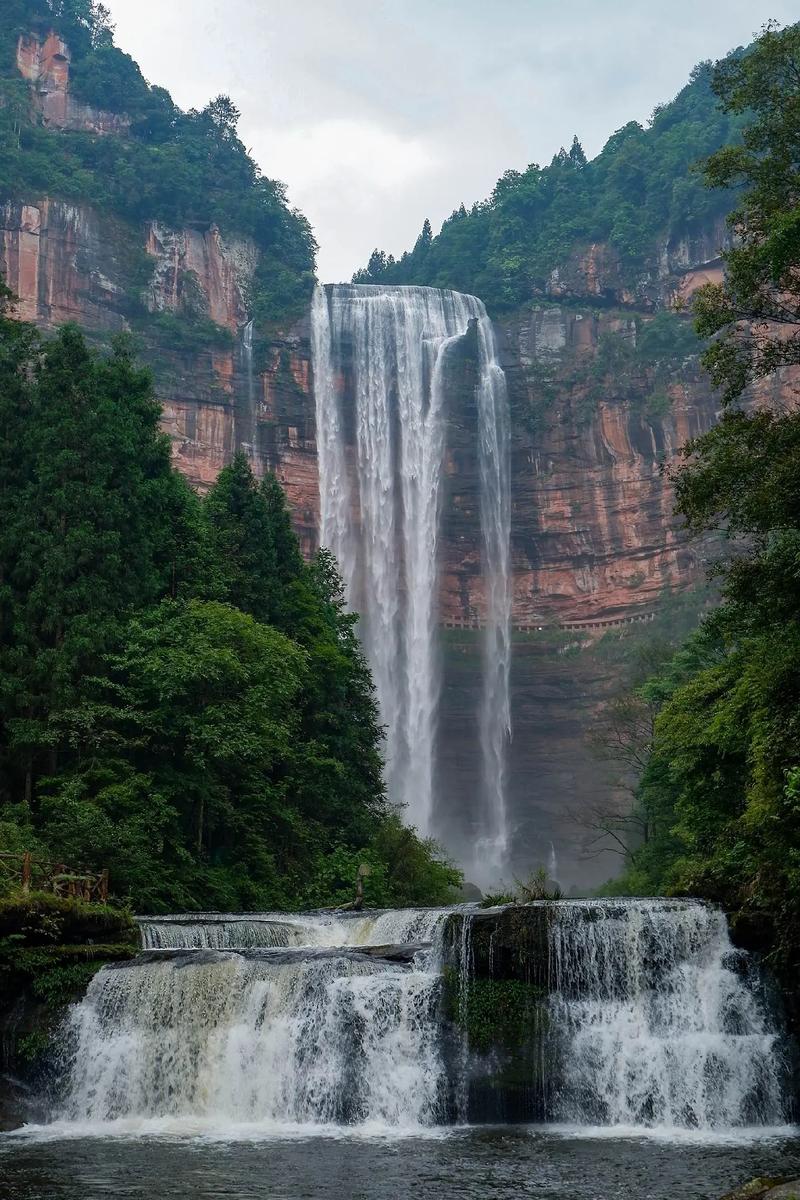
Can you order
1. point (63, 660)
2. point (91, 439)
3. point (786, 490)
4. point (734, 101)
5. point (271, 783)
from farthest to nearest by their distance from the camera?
point (271, 783), point (91, 439), point (63, 660), point (734, 101), point (786, 490)

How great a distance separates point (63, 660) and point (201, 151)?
5352 centimetres

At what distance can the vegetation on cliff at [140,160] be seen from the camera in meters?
62.1

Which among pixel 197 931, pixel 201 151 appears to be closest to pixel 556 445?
pixel 201 151

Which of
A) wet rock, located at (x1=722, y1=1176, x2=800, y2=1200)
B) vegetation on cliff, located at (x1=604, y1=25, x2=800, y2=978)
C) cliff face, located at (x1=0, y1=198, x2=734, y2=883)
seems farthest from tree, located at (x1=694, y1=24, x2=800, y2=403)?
cliff face, located at (x1=0, y1=198, x2=734, y2=883)

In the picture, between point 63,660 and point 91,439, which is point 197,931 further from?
Answer: point 91,439

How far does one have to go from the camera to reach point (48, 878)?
18.9 m

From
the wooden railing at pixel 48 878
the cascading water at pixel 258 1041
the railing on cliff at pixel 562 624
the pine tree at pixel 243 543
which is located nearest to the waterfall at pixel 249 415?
the railing on cliff at pixel 562 624

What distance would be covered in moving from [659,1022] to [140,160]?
60.3m

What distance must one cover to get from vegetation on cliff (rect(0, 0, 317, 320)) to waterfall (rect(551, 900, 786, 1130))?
175 feet

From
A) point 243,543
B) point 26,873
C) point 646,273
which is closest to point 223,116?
point 646,273

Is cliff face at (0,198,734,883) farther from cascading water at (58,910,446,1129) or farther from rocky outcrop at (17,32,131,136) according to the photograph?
cascading water at (58,910,446,1129)

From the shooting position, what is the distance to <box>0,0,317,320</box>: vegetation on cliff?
6212 centimetres

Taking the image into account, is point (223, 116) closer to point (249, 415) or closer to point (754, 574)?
point (249, 415)

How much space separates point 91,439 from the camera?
27609 mm
